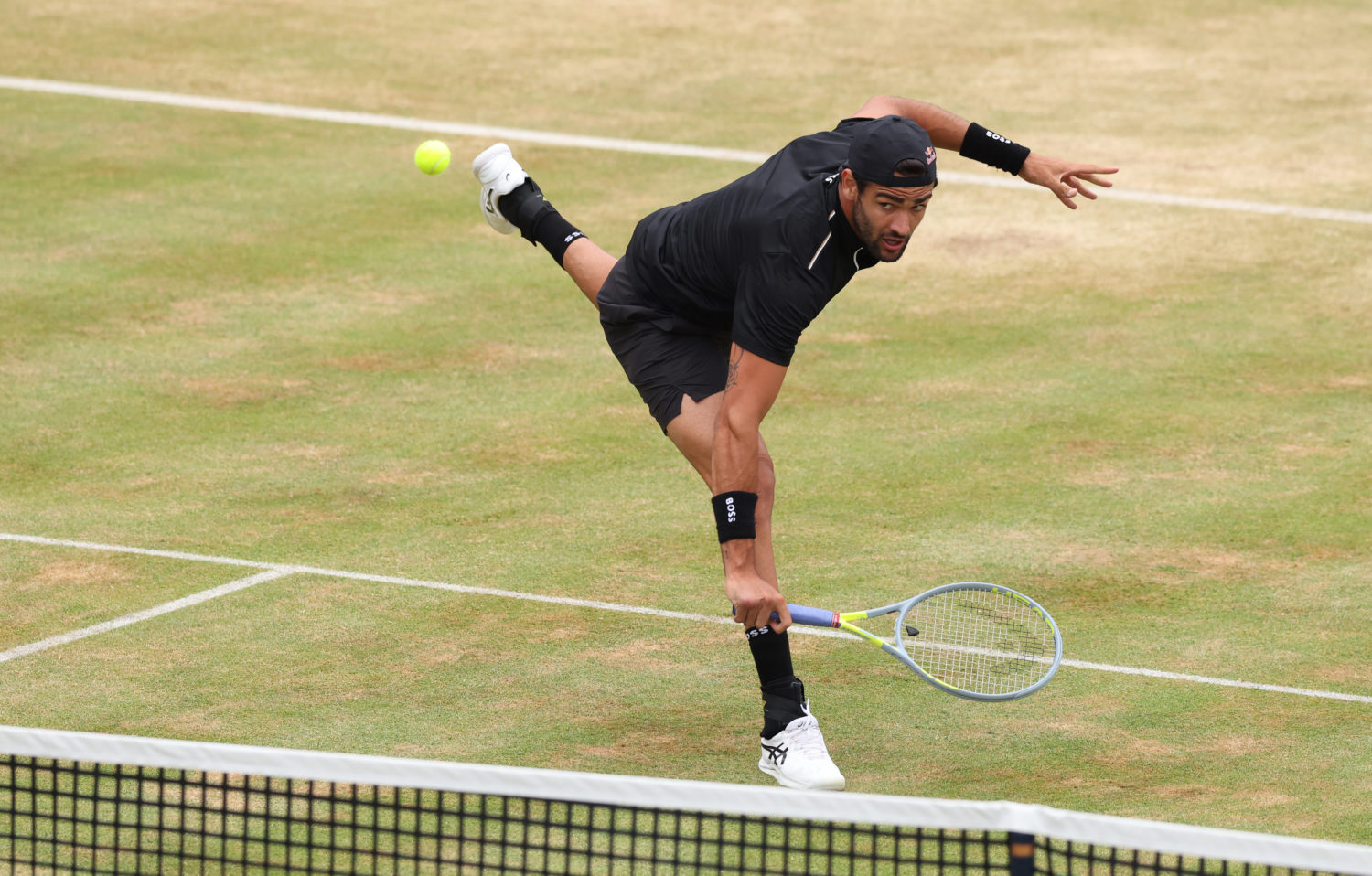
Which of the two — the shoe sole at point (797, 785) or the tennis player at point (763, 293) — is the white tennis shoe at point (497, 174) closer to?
the tennis player at point (763, 293)

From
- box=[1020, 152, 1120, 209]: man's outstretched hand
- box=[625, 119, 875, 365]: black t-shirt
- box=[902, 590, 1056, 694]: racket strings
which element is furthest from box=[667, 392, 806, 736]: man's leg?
box=[1020, 152, 1120, 209]: man's outstretched hand

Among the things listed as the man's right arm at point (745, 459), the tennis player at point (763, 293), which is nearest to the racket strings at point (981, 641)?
the tennis player at point (763, 293)

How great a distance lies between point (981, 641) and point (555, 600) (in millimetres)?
2146

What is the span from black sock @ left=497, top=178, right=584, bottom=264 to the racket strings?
237 cm

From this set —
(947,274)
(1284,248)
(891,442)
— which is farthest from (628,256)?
(1284,248)

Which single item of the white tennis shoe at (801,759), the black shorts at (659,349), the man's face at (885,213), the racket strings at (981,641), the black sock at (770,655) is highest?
the man's face at (885,213)

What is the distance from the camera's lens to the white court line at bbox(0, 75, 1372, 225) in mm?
17172

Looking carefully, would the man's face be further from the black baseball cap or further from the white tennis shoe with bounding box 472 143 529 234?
the white tennis shoe with bounding box 472 143 529 234

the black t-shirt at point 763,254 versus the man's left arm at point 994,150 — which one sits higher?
the man's left arm at point 994,150

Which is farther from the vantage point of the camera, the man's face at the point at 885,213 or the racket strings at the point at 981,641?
the racket strings at the point at 981,641

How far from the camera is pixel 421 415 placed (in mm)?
12289

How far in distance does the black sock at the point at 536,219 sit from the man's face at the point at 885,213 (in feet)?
7.40

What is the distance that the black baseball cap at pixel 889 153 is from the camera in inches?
278

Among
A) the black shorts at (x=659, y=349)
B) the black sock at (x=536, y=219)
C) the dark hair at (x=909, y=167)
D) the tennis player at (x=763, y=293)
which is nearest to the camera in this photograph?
the dark hair at (x=909, y=167)
